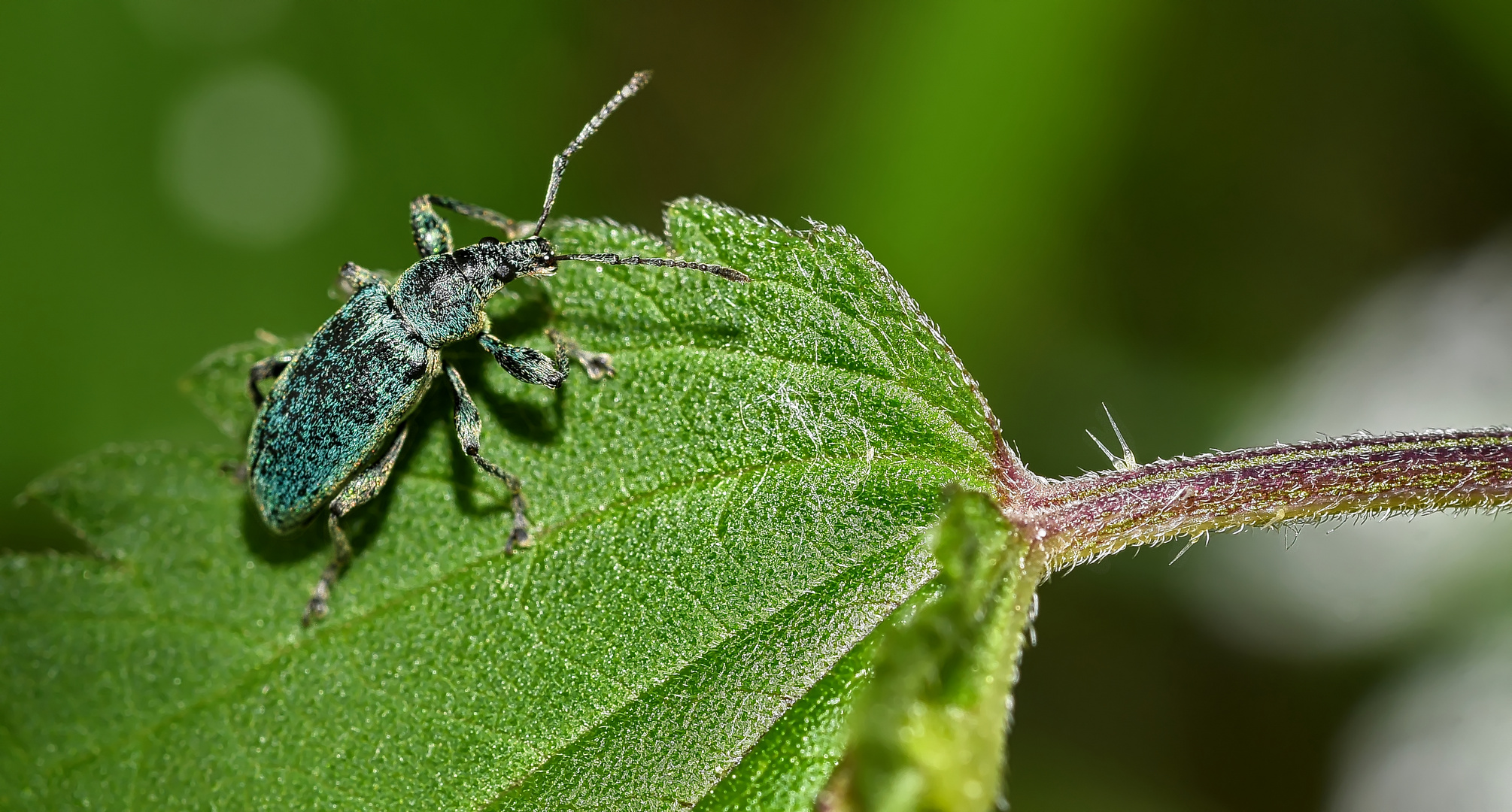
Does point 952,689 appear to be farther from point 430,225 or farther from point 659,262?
point 430,225

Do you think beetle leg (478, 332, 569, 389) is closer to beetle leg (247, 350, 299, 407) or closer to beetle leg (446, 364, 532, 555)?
beetle leg (446, 364, 532, 555)

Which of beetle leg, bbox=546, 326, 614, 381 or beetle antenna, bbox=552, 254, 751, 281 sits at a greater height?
beetle antenna, bbox=552, 254, 751, 281

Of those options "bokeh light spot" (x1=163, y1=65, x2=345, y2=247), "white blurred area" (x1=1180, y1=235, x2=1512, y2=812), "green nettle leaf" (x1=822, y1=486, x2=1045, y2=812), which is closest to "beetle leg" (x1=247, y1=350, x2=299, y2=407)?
"bokeh light spot" (x1=163, y1=65, x2=345, y2=247)

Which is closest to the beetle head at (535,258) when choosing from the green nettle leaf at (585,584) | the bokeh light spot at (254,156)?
the green nettle leaf at (585,584)

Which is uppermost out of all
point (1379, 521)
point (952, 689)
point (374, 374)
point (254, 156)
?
point (1379, 521)

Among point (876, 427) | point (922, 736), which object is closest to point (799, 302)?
point (876, 427)

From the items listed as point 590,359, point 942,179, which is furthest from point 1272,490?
point 942,179

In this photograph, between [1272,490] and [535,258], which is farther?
[535,258]
